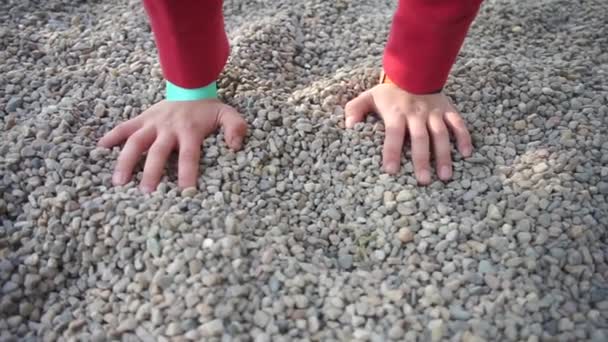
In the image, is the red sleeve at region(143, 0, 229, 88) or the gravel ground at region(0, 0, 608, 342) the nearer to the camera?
the gravel ground at region(0, 0, 608, 342)

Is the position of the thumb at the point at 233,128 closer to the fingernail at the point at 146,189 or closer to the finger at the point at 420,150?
the fingernail at the point at 146,189

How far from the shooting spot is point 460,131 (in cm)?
121

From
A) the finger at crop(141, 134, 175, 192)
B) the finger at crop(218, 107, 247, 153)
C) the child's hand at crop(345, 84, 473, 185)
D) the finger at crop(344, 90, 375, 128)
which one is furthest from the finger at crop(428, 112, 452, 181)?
the finger at crop(141, 134, 175, 192)

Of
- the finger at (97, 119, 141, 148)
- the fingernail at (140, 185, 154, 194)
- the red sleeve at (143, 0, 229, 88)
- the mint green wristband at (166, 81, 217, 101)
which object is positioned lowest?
the fingernail at (140, 185, 154, 194)

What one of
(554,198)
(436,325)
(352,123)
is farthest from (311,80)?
(436,325)

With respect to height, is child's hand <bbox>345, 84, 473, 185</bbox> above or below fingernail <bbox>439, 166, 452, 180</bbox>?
above

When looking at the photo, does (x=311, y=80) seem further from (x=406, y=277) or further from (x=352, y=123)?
(x=406, y=277)

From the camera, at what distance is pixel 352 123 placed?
1.25m

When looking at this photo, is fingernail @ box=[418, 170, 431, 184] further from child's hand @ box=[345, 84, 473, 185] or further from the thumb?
the thumb

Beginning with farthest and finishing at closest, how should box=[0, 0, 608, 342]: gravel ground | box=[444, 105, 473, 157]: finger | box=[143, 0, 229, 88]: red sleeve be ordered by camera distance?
1. box=[444, 105, 473, 157]: finger
2. box=[143, 0, 229, 88]: red sleeve
3. box=[0, 0, 608, 342]: gravel ground

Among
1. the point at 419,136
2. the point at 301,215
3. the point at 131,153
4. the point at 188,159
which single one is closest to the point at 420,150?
the point at 419,136

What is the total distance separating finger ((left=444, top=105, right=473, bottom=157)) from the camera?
1203mm

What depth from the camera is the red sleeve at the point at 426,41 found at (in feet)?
3.67

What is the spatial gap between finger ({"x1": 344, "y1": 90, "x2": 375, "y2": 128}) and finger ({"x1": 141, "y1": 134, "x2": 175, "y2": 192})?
0.34 metres
